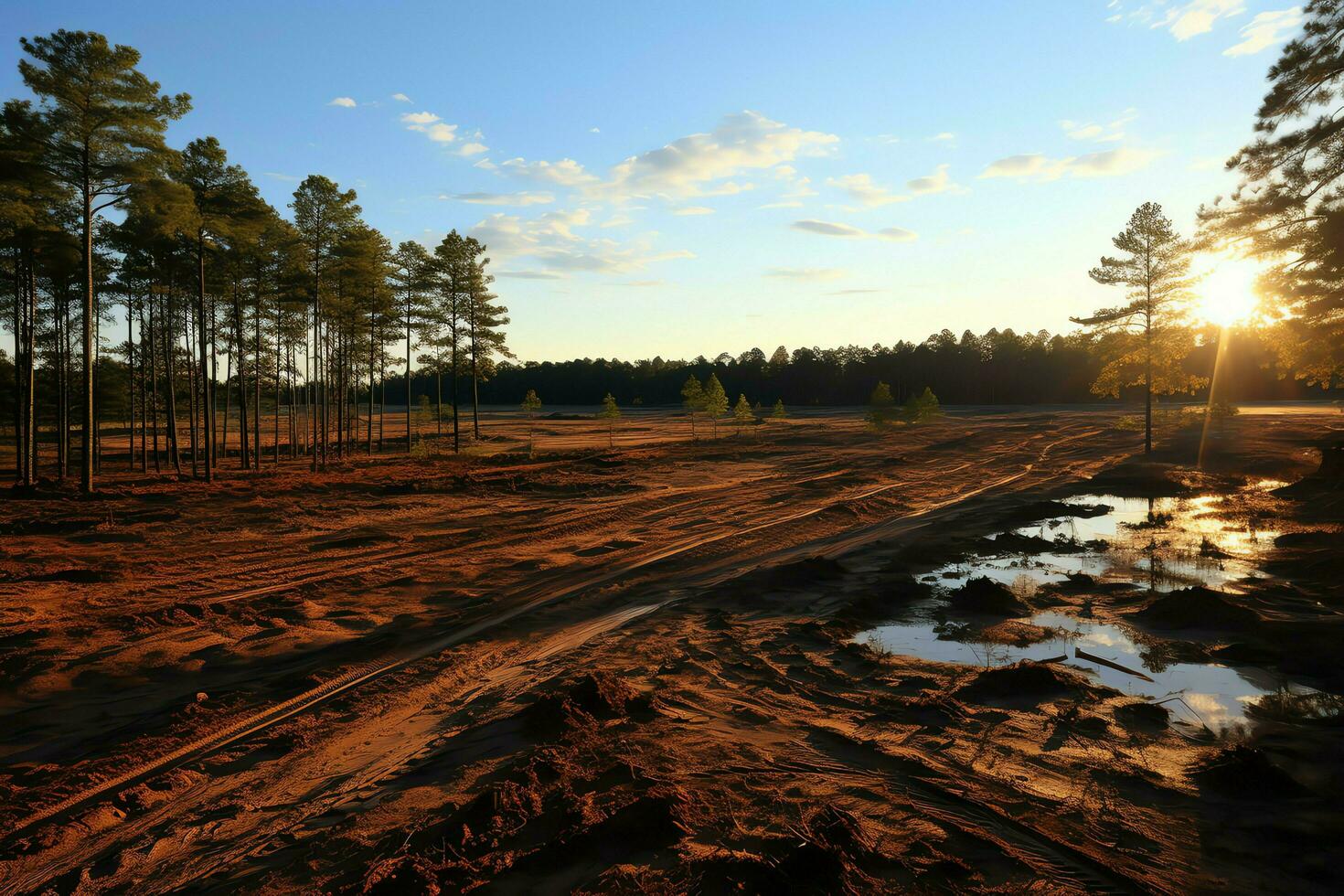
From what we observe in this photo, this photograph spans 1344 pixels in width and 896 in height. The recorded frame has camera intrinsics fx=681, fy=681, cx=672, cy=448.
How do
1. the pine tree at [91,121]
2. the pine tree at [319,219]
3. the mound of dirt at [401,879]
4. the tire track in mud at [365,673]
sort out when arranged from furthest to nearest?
the pine tree at [319,219] < the pine tree at [91,121] < the tire track in mud at [365,673] < the mound of dirt at [401,879]

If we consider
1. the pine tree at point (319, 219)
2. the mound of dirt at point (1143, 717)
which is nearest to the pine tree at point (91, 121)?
the pine tree at point (319, 219)

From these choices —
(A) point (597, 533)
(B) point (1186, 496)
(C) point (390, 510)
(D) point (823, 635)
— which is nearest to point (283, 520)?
(C) point (390, 510)

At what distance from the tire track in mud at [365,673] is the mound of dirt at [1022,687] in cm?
649

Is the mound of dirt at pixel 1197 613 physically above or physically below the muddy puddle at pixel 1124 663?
above

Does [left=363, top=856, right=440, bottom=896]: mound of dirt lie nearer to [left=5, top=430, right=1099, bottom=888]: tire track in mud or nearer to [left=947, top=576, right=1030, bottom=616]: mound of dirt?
[left=5, top=430, right=1099, bottom=888]: tire track in mud

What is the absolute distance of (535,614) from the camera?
38.0 feet

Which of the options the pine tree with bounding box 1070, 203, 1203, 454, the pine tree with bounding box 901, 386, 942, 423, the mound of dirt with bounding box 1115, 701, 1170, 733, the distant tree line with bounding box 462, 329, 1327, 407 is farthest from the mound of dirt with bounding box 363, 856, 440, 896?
the distant tree line with bounding box 462, 329, 1327, 407

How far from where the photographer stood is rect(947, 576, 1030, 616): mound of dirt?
11547 millimetres

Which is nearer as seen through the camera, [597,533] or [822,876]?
[822,876]

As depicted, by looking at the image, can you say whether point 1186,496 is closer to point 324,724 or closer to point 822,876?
point 822,876

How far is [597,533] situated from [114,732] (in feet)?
39.7

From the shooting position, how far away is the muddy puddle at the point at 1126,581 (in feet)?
26.5

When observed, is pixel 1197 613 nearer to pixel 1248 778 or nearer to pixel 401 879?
pixel 1248 778

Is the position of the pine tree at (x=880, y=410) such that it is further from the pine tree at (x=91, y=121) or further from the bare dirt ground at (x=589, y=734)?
the pine tree at (x=91, y=121)
